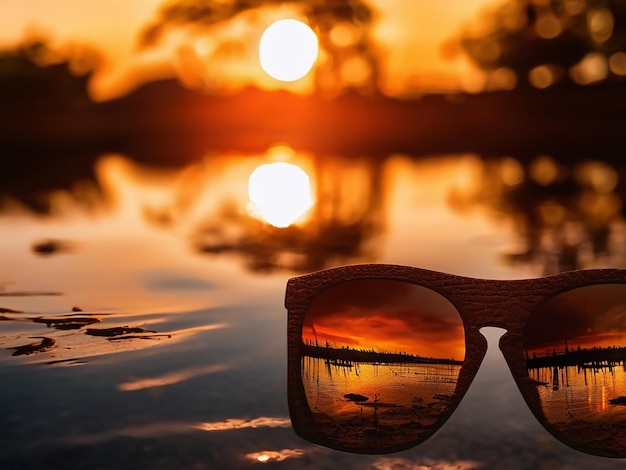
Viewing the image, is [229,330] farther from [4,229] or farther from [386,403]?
[4,229]

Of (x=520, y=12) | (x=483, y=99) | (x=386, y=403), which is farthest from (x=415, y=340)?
(x=520, y=12)

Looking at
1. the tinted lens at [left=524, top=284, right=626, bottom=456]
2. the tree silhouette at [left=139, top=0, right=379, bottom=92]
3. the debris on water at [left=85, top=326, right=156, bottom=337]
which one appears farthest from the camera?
the tree silhouette at [left=139, top=0, right=379, bottom=92]

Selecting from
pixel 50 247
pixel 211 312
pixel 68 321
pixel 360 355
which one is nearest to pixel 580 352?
pixel 360 355

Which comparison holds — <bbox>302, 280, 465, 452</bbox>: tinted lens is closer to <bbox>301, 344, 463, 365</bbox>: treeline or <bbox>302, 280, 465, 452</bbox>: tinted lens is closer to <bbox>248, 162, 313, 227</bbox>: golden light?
<bbox>301, 344, 463, 365</bbox>: treeline

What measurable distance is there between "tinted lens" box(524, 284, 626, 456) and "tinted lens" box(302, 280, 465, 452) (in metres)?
0.12

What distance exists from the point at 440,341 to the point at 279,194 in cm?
417

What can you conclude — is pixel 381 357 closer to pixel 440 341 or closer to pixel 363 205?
pixel 440 341

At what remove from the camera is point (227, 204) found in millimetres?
4820

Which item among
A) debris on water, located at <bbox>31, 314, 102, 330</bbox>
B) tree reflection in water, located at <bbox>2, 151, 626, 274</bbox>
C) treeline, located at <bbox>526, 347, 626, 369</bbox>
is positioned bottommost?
treeline, located at <bbox>526, 347, 626, 369</bbox>

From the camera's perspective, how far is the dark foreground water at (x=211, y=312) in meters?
0.96

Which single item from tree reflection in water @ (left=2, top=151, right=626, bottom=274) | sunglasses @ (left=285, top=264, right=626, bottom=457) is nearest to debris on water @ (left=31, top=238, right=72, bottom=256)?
tree reflection in water @ (left=2, top=151, right=626, bottom=274)

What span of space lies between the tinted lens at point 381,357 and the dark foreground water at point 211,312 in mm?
52

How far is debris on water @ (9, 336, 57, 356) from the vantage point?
1358 mm

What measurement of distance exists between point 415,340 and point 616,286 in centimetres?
32
